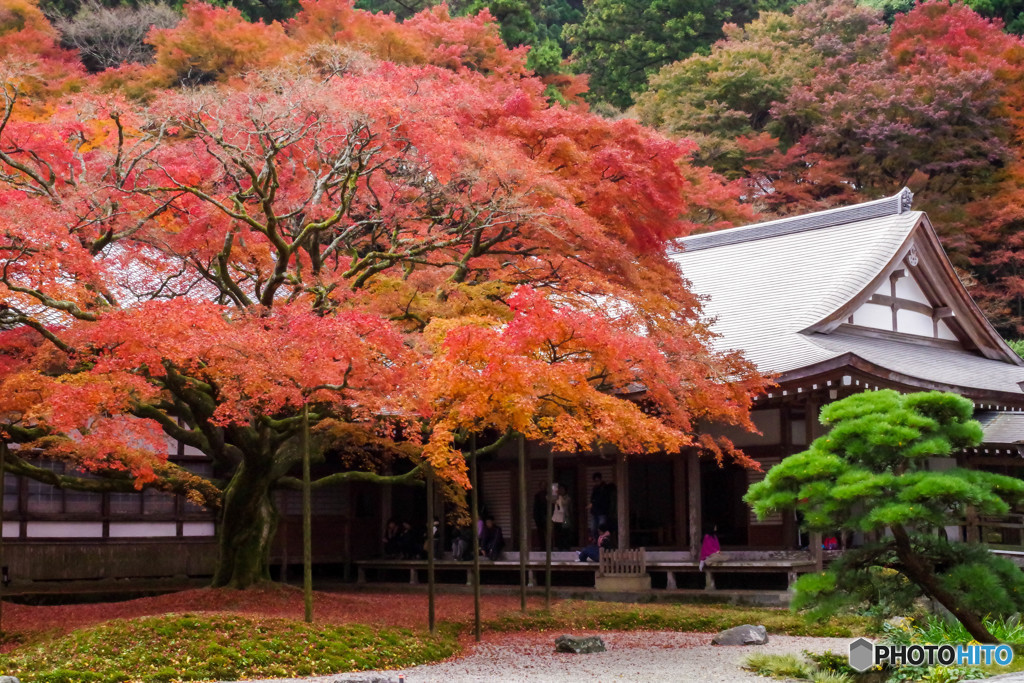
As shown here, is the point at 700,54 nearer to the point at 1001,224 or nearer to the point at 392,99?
the point at 1001,224

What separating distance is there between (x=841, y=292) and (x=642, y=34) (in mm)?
23695

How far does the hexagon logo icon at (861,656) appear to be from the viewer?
10523 mm

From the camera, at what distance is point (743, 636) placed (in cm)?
1413

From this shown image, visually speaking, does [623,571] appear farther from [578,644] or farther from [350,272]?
[350,272]

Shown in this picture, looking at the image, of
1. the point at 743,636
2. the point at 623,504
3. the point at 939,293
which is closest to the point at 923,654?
the point at 743,636

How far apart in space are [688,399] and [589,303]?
1966mm

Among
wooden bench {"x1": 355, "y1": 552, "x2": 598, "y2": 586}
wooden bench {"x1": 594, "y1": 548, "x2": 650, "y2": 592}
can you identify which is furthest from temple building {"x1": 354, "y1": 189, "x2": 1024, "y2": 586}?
wooden bench {"x1": 355, "y1": 552, "x2": 598, "y2": 586}

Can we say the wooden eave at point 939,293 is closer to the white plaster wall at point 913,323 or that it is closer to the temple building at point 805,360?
the temple building at point 805,360

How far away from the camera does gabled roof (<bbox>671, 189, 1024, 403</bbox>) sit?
20484 mm

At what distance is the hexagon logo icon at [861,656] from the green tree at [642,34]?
3366 centimetres

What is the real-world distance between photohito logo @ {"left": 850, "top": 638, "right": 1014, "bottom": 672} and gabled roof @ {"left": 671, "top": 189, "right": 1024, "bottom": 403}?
26.5ft

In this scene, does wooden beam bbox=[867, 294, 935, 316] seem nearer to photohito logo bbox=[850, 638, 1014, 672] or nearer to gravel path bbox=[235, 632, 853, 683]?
gravel path bbox=[235, 632, 853, 683]

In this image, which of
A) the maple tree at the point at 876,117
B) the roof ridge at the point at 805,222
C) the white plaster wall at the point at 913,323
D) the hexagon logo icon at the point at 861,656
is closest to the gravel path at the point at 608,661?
the hexagon logo icon at the point at 861,656

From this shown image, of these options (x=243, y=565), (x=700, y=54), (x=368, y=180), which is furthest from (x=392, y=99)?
(x=700, y=54)
